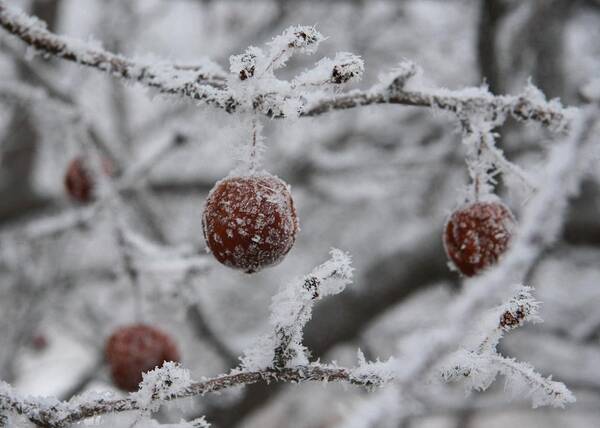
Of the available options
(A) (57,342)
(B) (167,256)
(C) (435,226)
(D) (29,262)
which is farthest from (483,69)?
(A) (57,342)

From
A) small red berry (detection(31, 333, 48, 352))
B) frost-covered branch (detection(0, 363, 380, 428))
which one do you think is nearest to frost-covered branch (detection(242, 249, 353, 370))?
frost-covered branch (detection(0, 363, 380, 428))

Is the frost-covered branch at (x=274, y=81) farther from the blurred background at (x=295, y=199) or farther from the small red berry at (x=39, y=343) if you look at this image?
the small red berry at (x=39, y=343)

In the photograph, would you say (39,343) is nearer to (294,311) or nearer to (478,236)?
(478,236)

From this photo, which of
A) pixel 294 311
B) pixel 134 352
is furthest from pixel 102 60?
pixel 134 352

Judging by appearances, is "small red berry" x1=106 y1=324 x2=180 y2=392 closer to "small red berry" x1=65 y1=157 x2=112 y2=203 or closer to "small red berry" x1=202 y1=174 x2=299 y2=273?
"small red berry" x1=65 y1=157 x2=112 y2=203

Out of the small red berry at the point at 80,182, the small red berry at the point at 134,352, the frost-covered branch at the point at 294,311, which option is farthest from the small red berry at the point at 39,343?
the frost-covered branch at the point at 294,311
